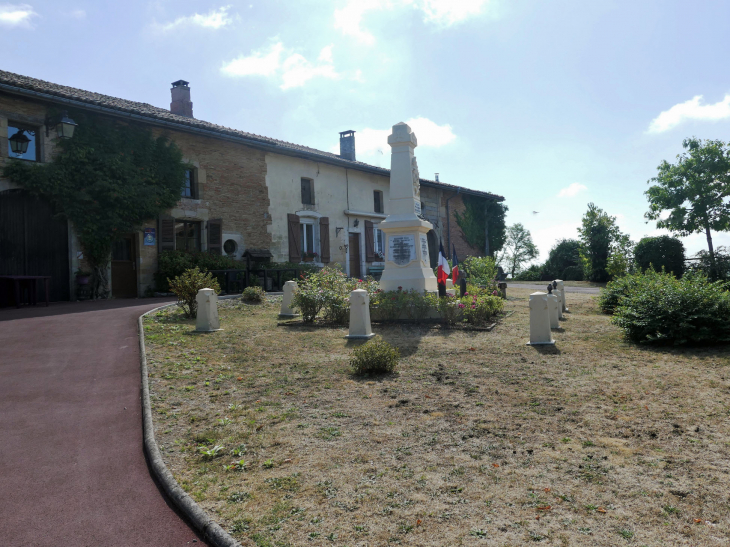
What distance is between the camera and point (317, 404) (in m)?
4.29

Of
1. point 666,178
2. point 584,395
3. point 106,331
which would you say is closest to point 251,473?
point 584,395

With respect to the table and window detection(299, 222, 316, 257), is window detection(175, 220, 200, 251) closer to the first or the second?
the table

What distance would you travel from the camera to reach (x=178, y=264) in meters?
14.5

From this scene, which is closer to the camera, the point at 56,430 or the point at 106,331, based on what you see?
the point at 56,430

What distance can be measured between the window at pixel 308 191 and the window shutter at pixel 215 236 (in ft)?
14.1

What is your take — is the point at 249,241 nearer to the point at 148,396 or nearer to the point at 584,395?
the point at 148,396

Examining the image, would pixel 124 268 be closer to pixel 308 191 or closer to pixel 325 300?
pixel 308 191

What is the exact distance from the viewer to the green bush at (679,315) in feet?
20.9

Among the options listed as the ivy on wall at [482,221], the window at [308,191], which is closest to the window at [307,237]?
the window at [308,191]

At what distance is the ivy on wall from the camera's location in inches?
1081

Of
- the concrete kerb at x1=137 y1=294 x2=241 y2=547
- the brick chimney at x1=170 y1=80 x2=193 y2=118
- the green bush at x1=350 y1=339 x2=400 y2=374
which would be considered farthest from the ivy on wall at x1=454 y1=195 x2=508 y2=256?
the concrete kerb at x1=137 y1=294 x2=241 y2=547

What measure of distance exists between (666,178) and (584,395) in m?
27.8

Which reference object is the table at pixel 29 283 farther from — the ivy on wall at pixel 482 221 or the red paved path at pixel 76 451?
the ivy on wall at pixel 482 221

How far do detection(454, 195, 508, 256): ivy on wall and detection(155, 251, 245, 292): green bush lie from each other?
15.3m
